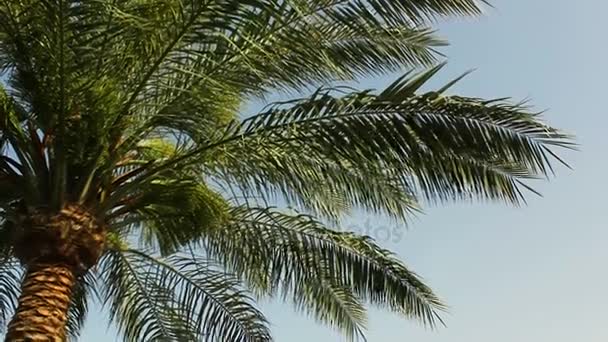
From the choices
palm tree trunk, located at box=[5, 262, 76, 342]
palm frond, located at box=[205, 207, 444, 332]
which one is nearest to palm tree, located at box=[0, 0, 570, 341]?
palm tree trunk, located at box=[5, 262, 76, 342]

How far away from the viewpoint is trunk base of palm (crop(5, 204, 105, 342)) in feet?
19.3

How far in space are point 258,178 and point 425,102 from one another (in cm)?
160

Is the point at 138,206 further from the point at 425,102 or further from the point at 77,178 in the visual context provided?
the point at 425,102

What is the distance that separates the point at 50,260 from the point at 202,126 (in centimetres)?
162

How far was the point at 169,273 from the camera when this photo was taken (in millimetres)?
8195

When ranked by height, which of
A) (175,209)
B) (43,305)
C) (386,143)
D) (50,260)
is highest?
(386,143)

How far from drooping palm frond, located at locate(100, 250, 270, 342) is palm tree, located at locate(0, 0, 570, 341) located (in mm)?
725

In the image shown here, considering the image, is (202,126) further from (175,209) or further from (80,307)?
(80,307)

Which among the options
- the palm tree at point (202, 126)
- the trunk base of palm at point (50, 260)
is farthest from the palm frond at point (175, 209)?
the trunk base of palm at point (50, 260)

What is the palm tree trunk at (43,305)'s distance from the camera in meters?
5.80

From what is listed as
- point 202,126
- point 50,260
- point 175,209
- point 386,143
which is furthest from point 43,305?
point 386,143

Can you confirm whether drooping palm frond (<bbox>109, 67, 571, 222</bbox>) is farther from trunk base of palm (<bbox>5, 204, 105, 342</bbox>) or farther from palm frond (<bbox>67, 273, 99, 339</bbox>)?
palm frond (<bbox>67, 273, 99, 339</bbox>)

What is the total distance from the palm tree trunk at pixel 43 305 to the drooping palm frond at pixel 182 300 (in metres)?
2.02

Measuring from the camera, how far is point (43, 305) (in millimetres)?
5949
